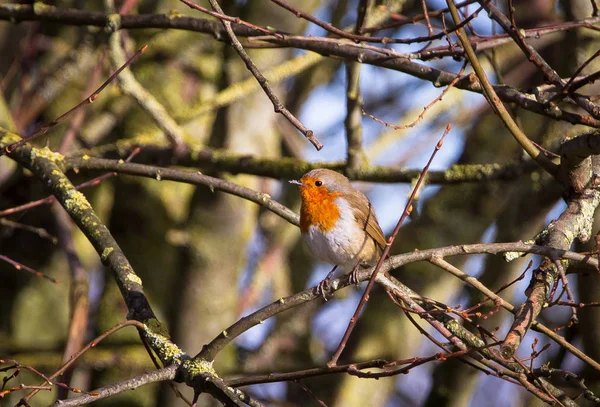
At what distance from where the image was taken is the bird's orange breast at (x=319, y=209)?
3.44 metres

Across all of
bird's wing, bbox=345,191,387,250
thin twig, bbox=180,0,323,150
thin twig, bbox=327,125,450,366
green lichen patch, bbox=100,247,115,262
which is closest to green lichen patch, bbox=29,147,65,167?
green lichen patch, bbox=100,247,115,262

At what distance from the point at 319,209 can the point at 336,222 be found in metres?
0.11

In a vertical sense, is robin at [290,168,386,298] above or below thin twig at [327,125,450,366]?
above

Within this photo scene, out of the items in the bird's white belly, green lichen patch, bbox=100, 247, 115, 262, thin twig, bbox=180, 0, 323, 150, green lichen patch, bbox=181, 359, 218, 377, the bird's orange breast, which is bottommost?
green lichen patch, bbox=181, 359, 218, 377

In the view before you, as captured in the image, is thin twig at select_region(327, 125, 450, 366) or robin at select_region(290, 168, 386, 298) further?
robin at select_region(290, 168, 386, 298)

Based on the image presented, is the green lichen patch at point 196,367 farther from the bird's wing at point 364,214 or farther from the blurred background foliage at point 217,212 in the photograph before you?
the blurred background foliage at point 217,212

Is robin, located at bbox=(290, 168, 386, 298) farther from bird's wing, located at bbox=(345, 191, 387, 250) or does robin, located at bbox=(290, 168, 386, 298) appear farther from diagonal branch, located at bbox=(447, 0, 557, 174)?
diagonal branch, located at bbox=(447, 0, 557, 174)

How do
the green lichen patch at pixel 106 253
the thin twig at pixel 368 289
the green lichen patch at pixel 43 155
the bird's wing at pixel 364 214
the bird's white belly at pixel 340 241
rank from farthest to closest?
the bird's wing at pixel 364 214, the bird's white belly at pixel 340 241, the green lichen patch at pixel 43 155, the green lichen patch at pixel 106 253, the thin twig at pixel 368 289

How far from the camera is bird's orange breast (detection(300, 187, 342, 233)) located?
3.44 metres

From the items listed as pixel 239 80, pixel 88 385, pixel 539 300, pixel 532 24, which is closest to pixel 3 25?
pixel 239 80

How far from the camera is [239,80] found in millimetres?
5082

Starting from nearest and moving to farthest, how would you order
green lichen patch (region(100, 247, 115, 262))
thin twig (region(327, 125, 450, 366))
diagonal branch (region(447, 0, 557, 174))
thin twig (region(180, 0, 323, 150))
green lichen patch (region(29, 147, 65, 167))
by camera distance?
thin twig (region(327, 125, 450, 366)) → thin twig (region(180, 0, 323, 150)) → diagonal branch (region(447, 0, 557, 174)) → green lichen patch (region(100, 247, 115, 262)) → green lichen patch (region(29, 147, 65, 167))

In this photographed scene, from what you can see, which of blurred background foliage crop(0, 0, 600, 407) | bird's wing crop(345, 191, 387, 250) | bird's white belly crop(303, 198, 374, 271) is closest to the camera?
bird's white belly crop(303, 198, 374, 271)

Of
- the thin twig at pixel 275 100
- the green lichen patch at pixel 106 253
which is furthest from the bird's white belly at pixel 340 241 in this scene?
the thin twig at pixel 275 100
